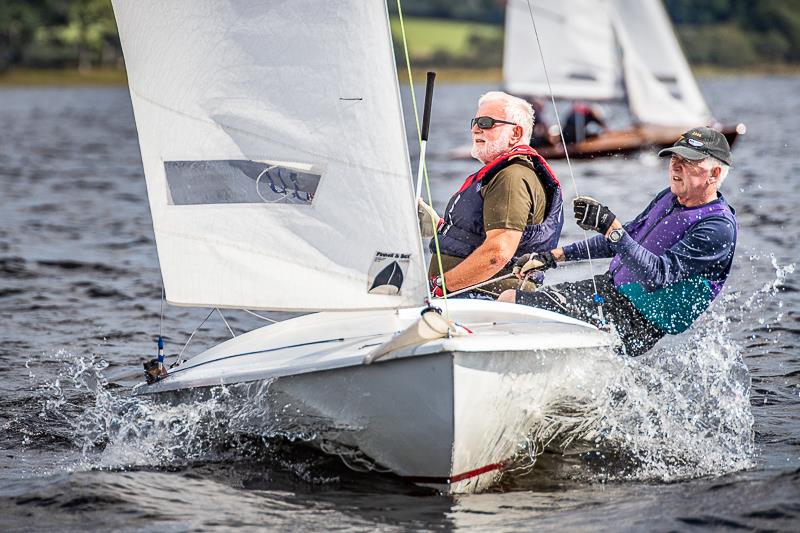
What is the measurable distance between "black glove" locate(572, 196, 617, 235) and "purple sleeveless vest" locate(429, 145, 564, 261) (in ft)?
1.55

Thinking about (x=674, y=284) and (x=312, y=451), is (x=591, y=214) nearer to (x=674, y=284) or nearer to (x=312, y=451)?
(x=674, y=284)

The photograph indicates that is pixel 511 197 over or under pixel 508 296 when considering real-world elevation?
over

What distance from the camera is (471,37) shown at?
3593 inches

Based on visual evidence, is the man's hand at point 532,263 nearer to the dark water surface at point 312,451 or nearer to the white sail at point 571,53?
the dark water surface at point 312,451

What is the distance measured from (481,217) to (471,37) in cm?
8720

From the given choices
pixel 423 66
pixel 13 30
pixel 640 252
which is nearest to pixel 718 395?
pixel 640 252

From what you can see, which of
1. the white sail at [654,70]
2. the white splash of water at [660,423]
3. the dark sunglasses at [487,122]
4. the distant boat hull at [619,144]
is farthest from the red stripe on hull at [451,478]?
the white sail at [654,70]

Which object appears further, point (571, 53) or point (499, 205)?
point (571, 53)

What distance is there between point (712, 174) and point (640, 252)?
61 cm

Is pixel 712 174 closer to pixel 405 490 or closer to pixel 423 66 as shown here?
pixel 405 490

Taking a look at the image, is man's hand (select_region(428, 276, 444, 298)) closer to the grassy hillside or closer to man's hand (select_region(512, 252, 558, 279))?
man's hand (select_region(512, 252, 558, 279))

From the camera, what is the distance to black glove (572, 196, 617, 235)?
17.7 ft

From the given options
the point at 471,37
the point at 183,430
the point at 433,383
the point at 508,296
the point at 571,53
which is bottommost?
the point at 183,430

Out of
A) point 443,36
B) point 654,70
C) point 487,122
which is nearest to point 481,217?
point 487,122
